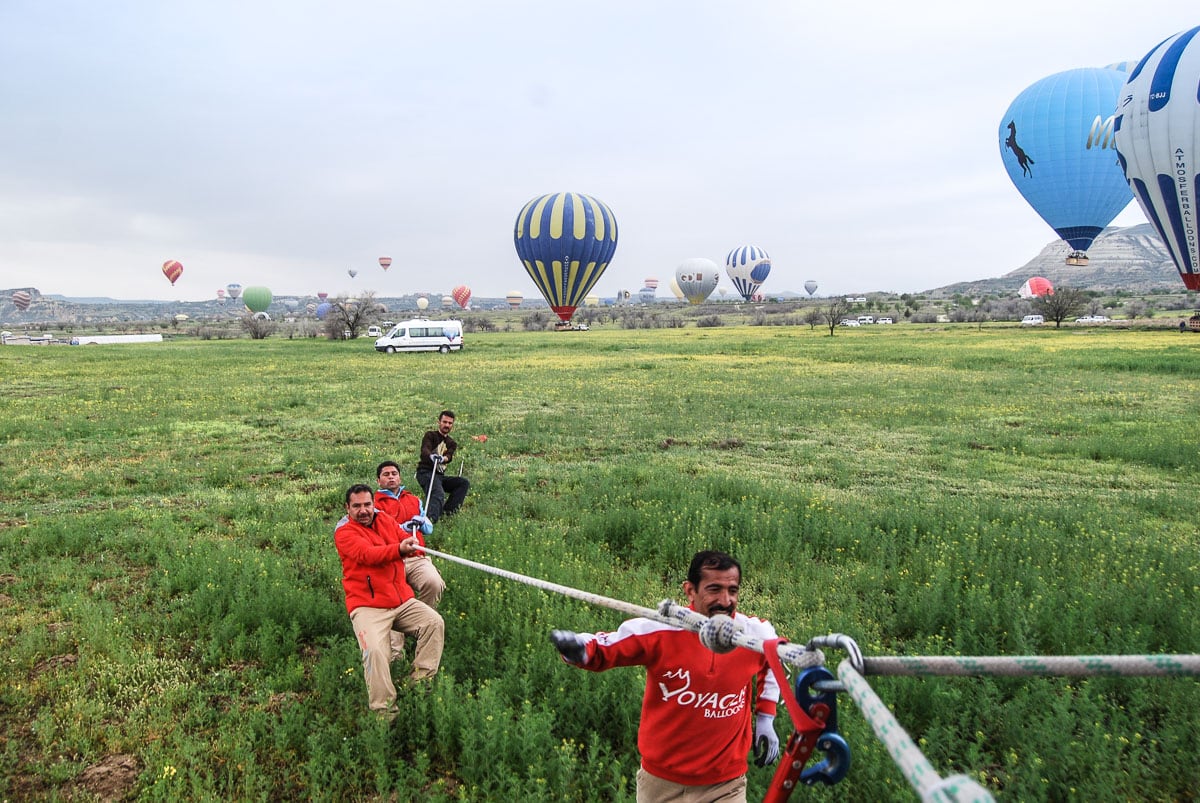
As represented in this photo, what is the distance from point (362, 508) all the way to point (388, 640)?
0.99 metres

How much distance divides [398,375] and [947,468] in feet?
73.7

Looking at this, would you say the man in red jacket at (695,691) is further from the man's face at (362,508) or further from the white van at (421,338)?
the white van at (421,338)

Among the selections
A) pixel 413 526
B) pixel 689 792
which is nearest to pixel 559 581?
pixel 413 526

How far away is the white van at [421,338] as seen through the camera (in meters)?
44.2

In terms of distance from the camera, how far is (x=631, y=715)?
4520 mm

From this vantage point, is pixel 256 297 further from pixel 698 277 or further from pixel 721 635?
pixel 721 635

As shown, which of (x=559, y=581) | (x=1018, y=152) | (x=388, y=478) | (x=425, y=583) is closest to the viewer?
(x=425, y=583)

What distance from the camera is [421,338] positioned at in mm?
45469

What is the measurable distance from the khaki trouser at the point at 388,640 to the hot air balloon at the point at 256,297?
12542cm

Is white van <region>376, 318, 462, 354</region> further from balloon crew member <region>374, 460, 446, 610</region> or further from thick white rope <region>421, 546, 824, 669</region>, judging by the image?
thick white rope <region>421, 546, 824, 669</region>

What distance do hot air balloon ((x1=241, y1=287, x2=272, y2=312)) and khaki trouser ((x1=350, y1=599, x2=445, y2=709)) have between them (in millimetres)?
125420

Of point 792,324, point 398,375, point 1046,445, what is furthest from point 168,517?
point 792,324

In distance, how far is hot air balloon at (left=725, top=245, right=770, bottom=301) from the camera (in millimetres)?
114750

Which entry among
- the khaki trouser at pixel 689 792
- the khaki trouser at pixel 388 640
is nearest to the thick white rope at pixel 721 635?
the khaki trouser at pixel 689 792
